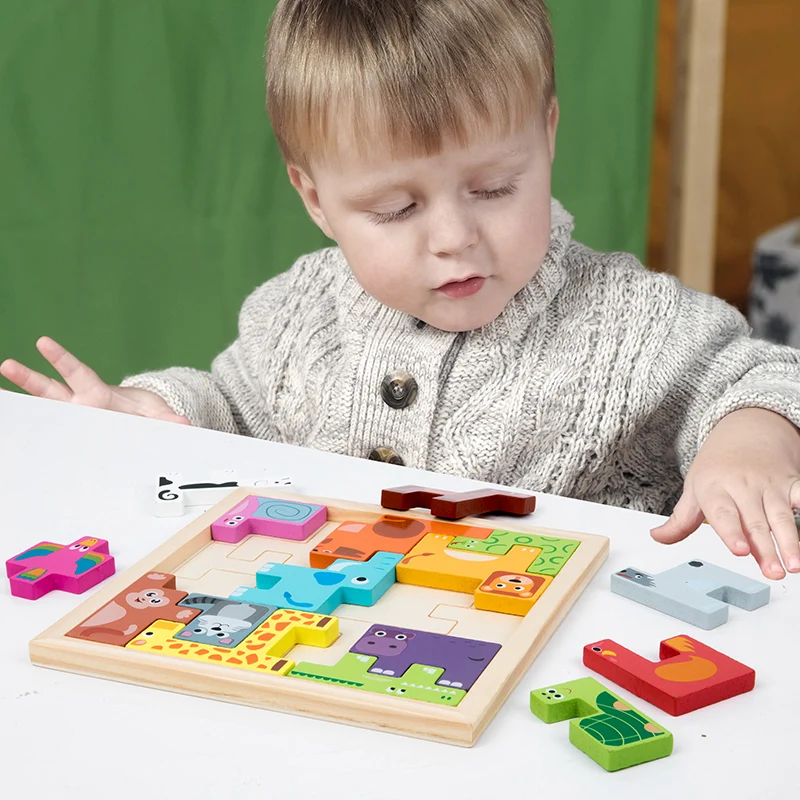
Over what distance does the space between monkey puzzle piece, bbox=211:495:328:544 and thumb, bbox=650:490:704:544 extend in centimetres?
19

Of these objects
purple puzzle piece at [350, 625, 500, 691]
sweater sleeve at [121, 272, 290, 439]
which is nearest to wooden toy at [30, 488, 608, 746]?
purple puzzle piece at [350, 625, 500, 691]

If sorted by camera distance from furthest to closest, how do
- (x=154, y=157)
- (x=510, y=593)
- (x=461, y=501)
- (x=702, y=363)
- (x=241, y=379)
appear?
(x=154, y=157), (x=241, y=379), (x=702, y=363), (x=461, y=501), (x=510, y=593)

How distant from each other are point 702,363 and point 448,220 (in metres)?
0.26

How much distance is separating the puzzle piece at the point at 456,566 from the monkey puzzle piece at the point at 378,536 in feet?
0.06

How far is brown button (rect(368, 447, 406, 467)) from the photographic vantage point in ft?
3.25

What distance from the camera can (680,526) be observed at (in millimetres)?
626

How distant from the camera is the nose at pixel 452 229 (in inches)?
32.6

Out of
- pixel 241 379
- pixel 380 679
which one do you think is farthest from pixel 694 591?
pixel 241 379

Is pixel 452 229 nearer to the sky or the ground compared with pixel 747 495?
nearer to the sky

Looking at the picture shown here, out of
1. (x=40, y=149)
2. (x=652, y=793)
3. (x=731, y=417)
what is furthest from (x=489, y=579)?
(x=40, y=149)

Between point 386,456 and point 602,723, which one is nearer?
point 602,723

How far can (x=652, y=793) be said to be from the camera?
432mm

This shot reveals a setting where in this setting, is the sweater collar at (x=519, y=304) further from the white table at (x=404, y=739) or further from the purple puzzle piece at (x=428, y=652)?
the purple puzzle piece at (x=428, y=652)

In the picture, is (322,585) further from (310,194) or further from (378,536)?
(310,194)
